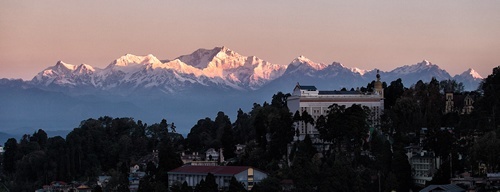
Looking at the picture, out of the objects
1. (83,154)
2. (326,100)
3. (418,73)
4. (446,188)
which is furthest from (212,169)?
(418,73)

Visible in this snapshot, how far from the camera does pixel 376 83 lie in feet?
252

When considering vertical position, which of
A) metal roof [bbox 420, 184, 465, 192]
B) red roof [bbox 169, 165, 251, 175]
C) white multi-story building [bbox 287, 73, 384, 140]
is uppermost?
white multi-story building [bbox 287, 73, 384, 140]

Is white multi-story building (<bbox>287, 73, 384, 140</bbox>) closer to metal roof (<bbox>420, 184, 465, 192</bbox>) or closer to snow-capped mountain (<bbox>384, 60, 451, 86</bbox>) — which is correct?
metal roof (<bbox>420, 184, 465, 192</bbox>)

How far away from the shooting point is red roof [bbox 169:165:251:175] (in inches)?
2614

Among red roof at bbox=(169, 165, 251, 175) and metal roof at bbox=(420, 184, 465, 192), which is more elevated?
red roof at bbox=(169, 165, 251, 175)

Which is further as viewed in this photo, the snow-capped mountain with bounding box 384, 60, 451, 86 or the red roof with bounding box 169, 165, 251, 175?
the snow-capped mountain with bounding box 384, 60, 451, 86

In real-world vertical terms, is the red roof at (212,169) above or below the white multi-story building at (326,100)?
below

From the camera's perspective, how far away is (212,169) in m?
68.8

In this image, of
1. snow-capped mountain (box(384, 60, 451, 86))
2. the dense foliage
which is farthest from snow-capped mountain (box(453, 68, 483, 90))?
the dense foliage

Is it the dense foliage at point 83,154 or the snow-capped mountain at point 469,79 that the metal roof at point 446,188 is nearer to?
the dense foliage at point 83,154

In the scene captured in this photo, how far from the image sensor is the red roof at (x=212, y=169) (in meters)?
66.4

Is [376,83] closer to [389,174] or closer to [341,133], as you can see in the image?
[341,133]

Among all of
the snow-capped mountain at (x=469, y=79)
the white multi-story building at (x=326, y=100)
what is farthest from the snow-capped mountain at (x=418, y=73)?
the white multi-story building at (x=326, y=100)

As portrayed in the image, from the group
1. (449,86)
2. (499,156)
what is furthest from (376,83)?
(499,156)
